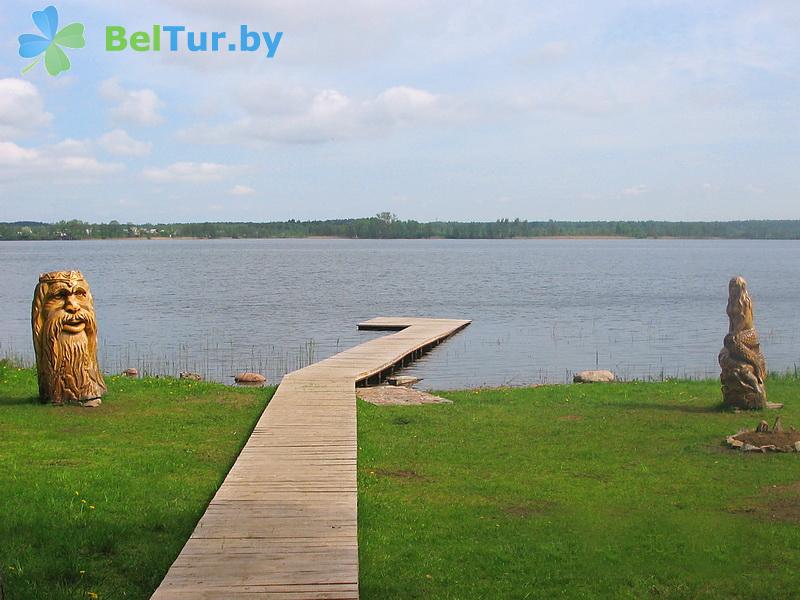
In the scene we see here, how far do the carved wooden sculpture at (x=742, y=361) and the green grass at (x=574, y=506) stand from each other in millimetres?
374

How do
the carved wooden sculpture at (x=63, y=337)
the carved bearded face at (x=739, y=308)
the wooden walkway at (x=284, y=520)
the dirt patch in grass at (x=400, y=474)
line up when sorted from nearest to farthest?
the wooden walkway at (x=284, y=520)
the dirt patch in grass at (x=400, y=474)
the carved wooden sculpture at (x=63, y=337)
the carved bearded face at (x=739, y=308)

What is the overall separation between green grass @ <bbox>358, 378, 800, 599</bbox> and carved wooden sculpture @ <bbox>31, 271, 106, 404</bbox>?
14.5 ft

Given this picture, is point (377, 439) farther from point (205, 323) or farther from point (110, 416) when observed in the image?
point (205, 323)

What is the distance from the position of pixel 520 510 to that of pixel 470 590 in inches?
80.9

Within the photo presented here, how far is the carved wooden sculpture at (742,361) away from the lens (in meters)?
13.1

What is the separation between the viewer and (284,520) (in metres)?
7.77

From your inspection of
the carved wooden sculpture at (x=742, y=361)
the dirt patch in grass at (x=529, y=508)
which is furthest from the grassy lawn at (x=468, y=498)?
the carved wooden sculpture at (x=742, y=361)

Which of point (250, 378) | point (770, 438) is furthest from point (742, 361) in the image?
point (250, 378)

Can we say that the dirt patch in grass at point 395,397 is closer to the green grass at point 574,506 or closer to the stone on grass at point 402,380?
the green grass at point 574,506

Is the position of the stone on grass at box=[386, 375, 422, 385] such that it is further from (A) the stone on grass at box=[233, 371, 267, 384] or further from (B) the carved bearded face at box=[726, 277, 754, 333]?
(B) the carved bearded face at box=[726, 277, 754, 333]

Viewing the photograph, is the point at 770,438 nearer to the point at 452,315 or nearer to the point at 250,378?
the point at 250,378

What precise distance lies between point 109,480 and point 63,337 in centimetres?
448

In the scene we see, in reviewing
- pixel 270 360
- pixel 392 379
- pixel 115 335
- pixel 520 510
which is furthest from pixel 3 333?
pixel 520 510

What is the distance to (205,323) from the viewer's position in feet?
117
